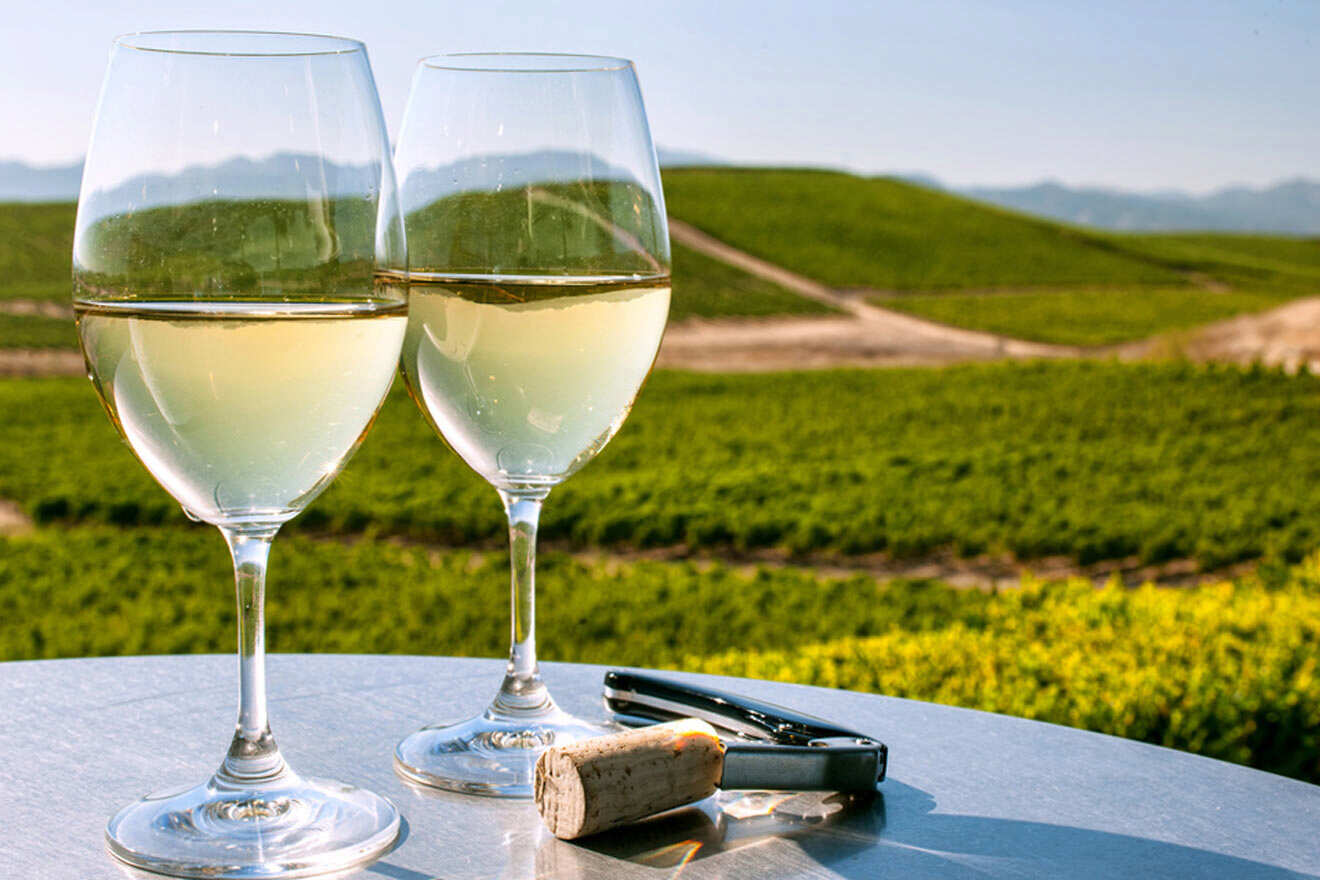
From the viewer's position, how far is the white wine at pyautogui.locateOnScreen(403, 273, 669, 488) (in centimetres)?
147

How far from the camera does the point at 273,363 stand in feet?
3.92

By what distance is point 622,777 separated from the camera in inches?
51.0

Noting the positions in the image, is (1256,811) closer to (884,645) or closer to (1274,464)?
(884,645)

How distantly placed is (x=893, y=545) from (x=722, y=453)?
168 inches

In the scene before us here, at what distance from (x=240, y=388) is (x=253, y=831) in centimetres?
41

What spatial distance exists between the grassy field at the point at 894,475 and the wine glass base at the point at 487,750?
10534 mm

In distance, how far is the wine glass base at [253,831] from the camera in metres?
1.20

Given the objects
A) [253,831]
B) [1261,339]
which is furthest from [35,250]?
[253,831]

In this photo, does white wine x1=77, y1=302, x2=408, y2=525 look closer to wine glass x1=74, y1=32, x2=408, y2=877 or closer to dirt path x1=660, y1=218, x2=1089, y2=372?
wine glass x1=74, y1=32, x2=408, y2=877

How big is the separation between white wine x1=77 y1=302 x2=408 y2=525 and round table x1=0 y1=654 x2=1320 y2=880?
354 mm

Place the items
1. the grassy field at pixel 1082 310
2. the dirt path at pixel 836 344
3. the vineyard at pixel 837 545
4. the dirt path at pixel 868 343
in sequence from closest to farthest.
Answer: the vineyard at pixel 837 545 → the dirt path at pixel 868 343 → the dirt path at pixel 836 344 → the grassy field at pixel 1082 310

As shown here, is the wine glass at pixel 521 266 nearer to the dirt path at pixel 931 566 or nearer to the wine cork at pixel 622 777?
the wine cork at pixel 622 777

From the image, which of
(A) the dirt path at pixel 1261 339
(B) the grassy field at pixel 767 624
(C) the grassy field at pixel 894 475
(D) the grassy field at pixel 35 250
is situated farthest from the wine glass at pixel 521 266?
(D) the grassy field at pixel 35 250

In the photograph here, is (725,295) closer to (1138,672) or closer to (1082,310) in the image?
(1082,310)
